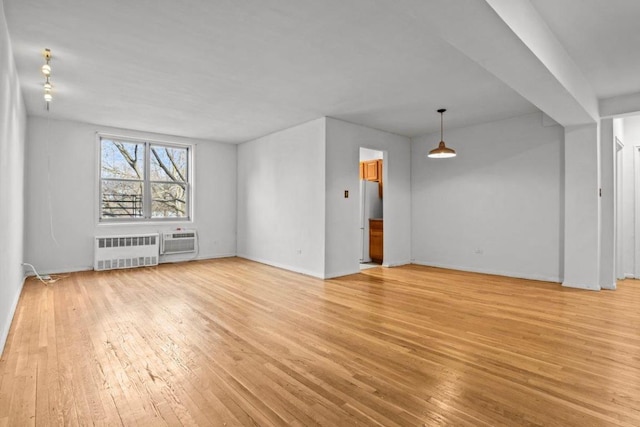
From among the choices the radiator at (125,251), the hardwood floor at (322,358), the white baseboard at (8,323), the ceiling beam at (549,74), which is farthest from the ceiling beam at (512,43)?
the radiator at (125,251)

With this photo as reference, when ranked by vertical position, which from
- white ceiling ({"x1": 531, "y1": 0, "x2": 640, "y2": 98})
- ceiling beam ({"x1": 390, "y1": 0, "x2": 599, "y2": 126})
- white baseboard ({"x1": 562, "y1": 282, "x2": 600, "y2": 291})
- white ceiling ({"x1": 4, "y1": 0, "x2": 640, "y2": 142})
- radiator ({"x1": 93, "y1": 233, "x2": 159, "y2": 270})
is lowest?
white baseboard ({"x1": 562, "y1": 282, "x2": 600, "y2": 291})

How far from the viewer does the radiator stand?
6.13 meters

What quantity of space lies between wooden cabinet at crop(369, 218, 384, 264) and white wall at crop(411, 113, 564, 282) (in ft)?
2.38

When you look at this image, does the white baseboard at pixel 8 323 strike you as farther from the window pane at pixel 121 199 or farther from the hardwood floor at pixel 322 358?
the window pane at pixel 121 199

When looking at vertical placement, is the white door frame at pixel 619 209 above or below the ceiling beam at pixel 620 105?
below

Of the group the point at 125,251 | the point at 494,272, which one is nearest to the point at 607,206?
the point at 494,272

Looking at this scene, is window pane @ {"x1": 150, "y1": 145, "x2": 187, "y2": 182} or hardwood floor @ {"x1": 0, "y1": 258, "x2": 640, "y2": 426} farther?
window pane @ {"x1": 150, "y1": 145, "x2": 187, "y2": 182}

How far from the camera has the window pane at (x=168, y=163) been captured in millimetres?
7113

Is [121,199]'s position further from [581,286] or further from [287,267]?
[581,286]

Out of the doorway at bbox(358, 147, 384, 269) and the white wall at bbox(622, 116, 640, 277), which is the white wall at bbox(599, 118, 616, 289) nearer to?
the white wall at bbox(622, 116, 640, 277)

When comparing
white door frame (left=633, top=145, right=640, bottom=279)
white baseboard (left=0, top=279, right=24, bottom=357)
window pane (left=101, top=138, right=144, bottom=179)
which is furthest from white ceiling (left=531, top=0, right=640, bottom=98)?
window pane (left=101, top=138, right=144, bottom=179)

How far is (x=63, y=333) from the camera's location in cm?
308

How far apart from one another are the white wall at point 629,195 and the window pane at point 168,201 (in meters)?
8.50

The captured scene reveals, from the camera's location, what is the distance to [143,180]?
695 centimetres
